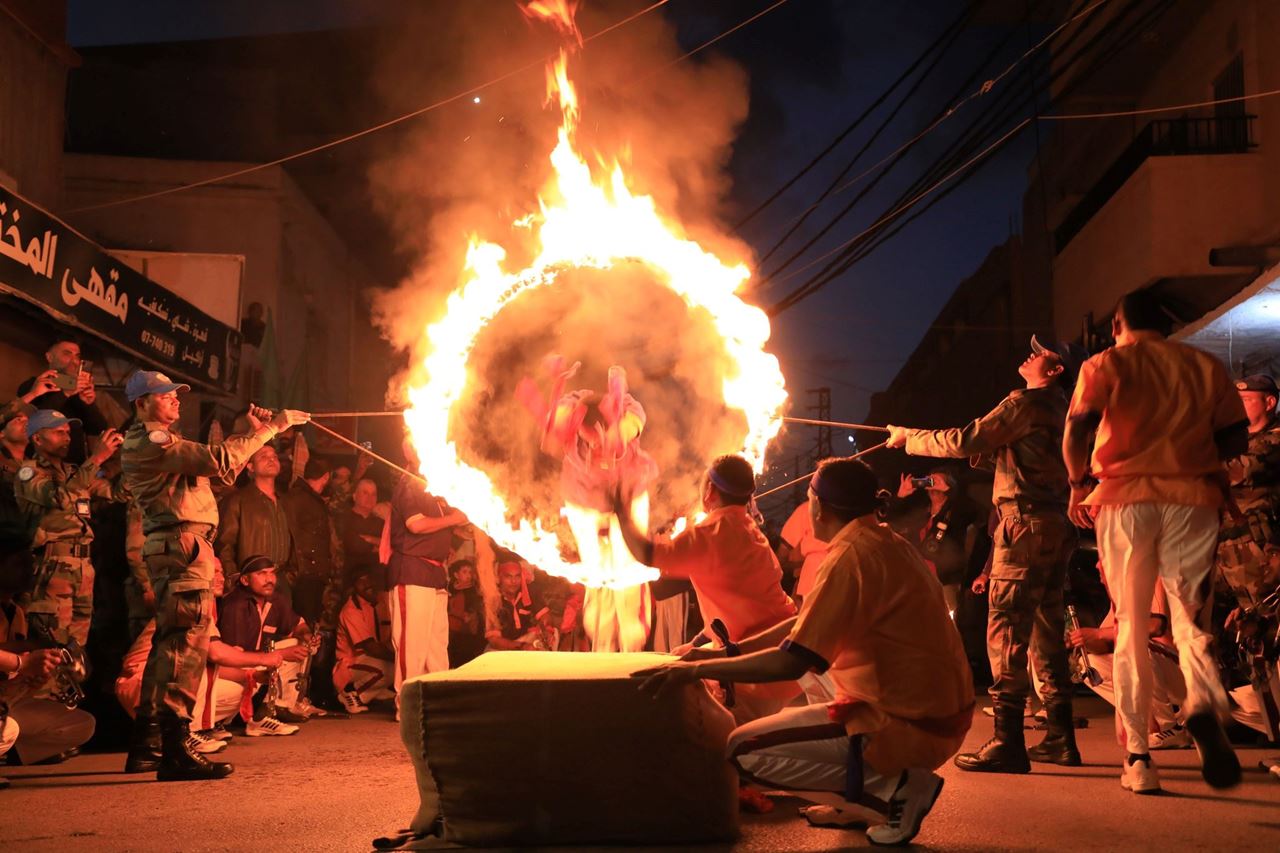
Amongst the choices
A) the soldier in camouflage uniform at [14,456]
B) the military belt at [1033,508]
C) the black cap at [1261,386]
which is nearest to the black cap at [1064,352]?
the military belt at [1033,508]

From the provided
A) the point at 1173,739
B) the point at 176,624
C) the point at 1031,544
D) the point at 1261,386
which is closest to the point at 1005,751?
the point at 1031,544

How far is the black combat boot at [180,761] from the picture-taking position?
6.69 metres

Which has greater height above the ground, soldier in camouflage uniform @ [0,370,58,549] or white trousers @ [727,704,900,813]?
soldier in camouflage uniform @ [0,370,58,549]

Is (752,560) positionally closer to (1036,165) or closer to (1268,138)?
(1268,138)

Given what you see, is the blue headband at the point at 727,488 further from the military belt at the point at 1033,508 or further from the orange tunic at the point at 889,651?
the military belt at the point at 1033,508

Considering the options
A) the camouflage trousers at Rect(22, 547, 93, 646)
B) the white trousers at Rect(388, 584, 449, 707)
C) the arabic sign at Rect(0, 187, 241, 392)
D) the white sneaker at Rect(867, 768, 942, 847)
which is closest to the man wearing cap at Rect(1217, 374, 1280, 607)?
the white sneaker at Rect(867, 768, 942, 847)

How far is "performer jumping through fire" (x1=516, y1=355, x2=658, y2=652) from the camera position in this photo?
844 centimetres

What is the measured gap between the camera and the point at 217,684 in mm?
8320

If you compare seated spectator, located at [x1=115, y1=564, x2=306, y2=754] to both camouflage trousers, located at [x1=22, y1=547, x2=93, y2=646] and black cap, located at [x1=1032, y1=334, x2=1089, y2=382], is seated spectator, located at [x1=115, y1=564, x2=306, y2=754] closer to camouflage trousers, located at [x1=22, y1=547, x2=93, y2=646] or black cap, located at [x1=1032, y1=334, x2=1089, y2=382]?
camouflage trousers, located at [x1=22, y1=547, x2=93, y2=646]

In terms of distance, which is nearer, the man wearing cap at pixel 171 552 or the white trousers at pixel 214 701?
the man wearing cap at pixel 171 552

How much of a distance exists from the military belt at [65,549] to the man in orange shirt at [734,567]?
13.5 ft

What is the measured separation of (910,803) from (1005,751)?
213 centimetres

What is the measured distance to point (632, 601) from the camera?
8.48 m

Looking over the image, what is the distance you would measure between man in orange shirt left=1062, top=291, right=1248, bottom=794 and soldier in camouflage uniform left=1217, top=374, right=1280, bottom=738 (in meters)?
1.60
